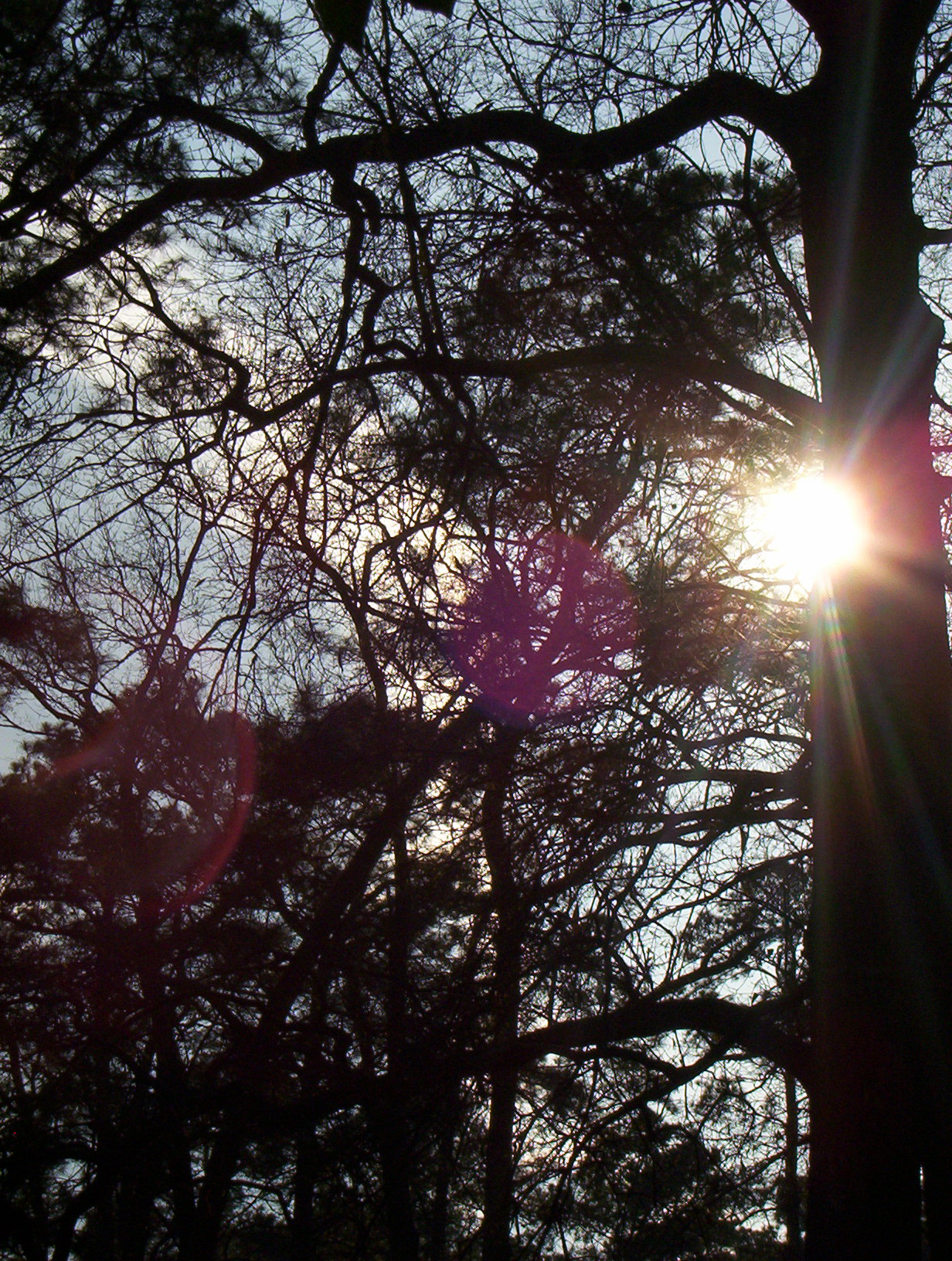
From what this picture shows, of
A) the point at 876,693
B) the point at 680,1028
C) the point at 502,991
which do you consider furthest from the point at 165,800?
the point at 876,693

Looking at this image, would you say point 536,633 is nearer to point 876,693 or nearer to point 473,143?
point 876,693

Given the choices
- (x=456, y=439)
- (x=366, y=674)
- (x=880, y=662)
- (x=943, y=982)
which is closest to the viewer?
(x=943, y=982)

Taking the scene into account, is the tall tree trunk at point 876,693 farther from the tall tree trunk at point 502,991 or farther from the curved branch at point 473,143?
the tall tree trunk at point 502,991

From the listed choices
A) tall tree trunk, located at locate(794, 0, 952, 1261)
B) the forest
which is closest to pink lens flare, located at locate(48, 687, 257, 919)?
the forest

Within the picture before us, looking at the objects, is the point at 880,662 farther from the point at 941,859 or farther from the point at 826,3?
the point at 826,3

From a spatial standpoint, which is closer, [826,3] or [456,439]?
[826,3]

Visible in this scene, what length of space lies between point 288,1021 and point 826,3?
3.37 meters

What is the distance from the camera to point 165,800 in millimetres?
4285

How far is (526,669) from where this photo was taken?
2977mm

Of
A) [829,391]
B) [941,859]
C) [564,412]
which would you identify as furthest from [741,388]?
[941,859]

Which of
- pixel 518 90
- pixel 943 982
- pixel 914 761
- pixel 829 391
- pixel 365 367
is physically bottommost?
pixel 943 982

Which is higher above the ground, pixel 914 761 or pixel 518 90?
pixel 518 90

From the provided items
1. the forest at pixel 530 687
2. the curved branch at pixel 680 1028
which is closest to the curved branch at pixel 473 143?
the forest at pixel 530 687

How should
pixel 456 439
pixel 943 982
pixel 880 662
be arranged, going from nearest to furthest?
pixel 943 982, pixel 880 662, pixel 456 439
